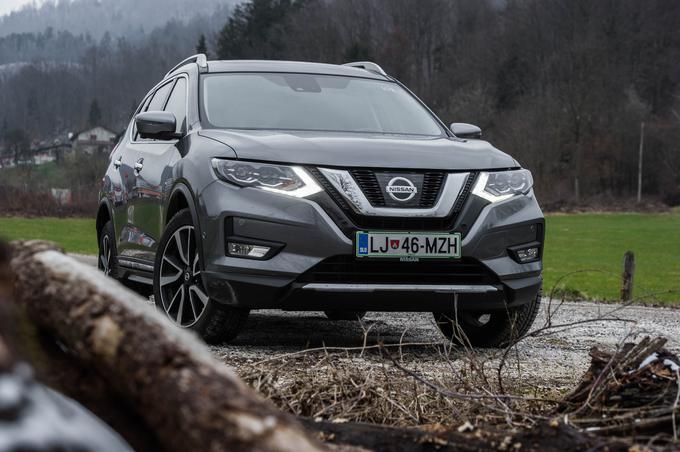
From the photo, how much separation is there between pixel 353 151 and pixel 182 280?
4.31ft

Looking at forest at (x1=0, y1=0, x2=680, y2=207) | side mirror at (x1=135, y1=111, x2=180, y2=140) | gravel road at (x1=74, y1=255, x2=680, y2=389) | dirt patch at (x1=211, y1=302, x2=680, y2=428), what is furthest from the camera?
forest at (x1=0, y1=0, x2=680, y2=207)

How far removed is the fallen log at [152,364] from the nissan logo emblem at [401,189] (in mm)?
3985

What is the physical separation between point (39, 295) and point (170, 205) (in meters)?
4.71

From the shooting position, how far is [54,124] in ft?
520

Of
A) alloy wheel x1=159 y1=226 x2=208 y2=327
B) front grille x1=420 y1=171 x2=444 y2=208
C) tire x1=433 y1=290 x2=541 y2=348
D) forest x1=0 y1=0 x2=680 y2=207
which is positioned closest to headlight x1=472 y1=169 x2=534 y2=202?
front grille x1=420 y1=171 x2=444 y2=208

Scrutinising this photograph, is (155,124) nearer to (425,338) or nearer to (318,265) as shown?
(318,265)

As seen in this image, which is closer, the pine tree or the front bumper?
the front bumper

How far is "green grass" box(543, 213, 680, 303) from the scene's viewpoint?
20.9 m

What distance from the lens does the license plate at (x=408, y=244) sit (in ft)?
19.5

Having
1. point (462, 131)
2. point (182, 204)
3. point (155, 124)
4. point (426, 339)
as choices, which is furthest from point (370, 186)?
point (426, 339)

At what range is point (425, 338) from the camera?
7734 millimetres

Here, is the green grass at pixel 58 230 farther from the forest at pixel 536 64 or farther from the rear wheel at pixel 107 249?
the forest at pixel 536 64

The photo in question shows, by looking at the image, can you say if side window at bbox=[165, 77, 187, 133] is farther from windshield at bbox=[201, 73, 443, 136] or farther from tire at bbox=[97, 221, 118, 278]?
tire at bbox=[97, 221, 118, 278]

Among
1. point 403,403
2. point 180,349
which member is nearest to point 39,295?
point 180,349
